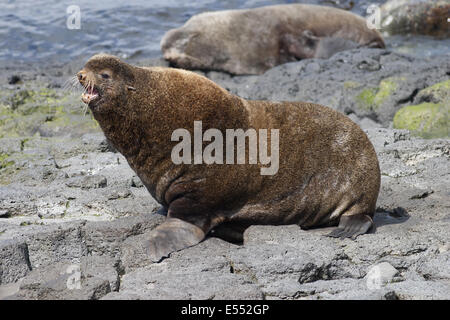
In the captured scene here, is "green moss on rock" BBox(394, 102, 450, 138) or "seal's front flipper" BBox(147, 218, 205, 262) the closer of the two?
"seal's front flipper" BBox(147, 218, 205, 262)

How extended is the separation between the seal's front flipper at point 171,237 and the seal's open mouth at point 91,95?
985 mm

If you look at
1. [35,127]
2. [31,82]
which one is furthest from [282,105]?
[31,82]

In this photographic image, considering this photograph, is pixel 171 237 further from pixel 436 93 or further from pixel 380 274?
pixel 436 93

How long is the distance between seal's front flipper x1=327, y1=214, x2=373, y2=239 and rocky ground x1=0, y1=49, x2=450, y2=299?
0.10 metres

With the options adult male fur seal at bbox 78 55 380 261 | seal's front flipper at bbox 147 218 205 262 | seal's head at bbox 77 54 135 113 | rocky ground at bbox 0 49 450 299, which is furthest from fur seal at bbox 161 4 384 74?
seal's front flipper at bbox 147 218 205 262

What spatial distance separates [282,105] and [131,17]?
548 inches

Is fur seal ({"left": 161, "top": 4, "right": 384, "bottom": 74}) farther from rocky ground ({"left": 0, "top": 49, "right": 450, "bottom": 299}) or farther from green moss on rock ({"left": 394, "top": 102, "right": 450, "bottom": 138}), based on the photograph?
green moss on rock ({"left": 394, "top": 102, "right": 450, "bottom": 138})

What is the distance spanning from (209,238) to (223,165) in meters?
0.53

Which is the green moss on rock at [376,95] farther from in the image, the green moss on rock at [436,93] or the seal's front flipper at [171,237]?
the seal's front flipper at [171,237]

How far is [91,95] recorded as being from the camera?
4.63 m

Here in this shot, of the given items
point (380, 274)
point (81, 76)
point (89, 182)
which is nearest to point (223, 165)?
point (81, 76)

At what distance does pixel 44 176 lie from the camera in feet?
21.1

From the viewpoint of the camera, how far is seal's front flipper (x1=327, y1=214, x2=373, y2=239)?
4.78 metres

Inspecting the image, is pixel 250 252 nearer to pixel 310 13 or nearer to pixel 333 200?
pixel 333 200
